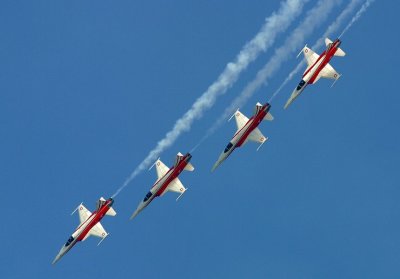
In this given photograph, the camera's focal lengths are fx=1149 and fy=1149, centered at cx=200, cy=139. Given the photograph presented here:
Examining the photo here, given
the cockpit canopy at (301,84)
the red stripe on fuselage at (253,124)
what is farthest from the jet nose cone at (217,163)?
the cockpit canopy at (301,84)

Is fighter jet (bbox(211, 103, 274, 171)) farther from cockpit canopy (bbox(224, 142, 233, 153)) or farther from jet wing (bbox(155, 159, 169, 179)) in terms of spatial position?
jet wing (bbox(155, 159, 169, 179))

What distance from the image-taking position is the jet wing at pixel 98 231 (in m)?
157

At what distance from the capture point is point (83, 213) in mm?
159625

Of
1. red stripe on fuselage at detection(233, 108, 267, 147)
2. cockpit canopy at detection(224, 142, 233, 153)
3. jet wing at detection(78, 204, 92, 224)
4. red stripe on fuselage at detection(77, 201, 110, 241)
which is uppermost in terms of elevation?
red stripe on fuselage at detection(233, 108, 267, 147)

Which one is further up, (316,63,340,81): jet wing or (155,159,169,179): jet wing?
(316,63,340,81): jet wing


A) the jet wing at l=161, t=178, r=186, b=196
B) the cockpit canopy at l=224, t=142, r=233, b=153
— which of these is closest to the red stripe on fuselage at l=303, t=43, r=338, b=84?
the cockpit canopy at l=224, t=142, r=233, b=153

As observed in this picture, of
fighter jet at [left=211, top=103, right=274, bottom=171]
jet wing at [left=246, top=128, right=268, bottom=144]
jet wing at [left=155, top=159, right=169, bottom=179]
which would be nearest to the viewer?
fighter jet at [left=211, top=103, right=274, bottom=171]

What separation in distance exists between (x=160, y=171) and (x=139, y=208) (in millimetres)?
6274

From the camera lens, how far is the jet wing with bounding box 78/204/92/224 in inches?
6270

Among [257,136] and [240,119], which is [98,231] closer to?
[240,119]

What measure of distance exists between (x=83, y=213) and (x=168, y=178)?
45.0 feet

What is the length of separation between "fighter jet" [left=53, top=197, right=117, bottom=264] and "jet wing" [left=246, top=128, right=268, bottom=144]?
21.1m

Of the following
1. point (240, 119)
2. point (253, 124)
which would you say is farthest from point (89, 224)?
point (253, 124)

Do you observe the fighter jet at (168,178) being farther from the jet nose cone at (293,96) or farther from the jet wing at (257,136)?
the jet nose cone at (293,96)
